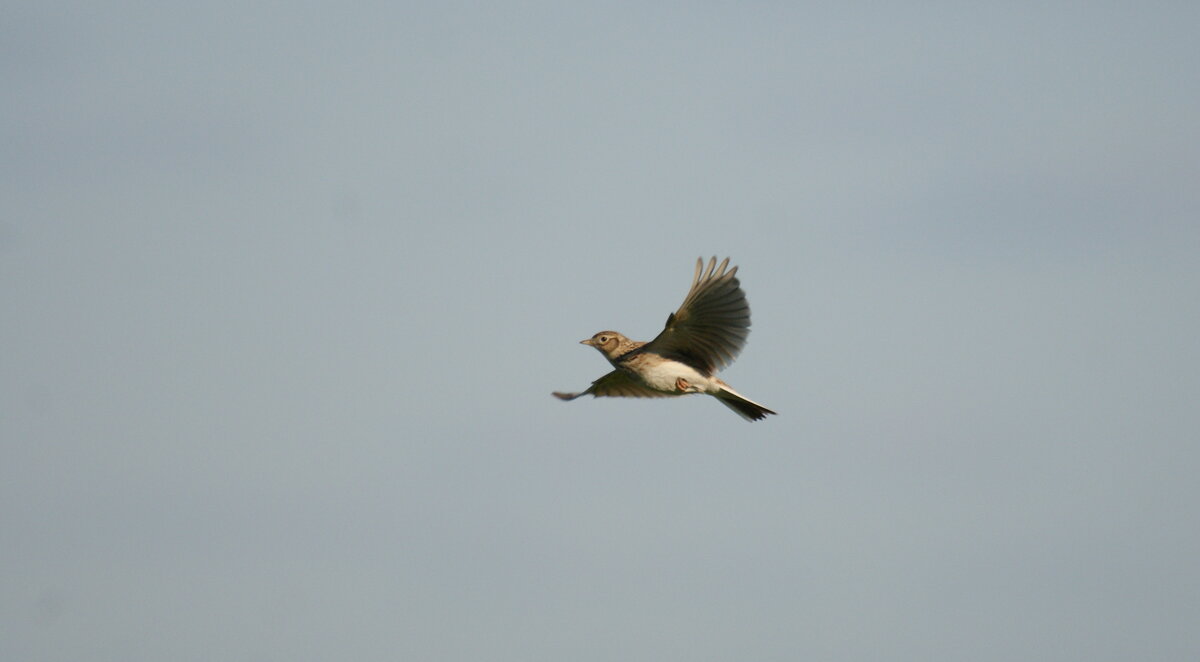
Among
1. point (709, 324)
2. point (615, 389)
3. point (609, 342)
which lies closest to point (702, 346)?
point (709, 324)

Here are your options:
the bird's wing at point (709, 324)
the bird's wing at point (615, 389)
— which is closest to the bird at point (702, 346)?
the bird's wing at point (709, 324)

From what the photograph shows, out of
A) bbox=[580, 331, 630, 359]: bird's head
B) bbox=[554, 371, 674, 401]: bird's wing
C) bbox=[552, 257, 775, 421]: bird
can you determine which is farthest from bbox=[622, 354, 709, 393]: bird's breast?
bbox=[554, 371, 674, 401]: bird's wing

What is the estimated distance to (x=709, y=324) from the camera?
2030 cm

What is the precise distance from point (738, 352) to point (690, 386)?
29.2 inches

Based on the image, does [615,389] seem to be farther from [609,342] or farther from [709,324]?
[709,324]

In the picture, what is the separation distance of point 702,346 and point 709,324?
371mm

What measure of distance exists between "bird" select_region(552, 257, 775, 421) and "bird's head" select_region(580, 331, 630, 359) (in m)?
0.34

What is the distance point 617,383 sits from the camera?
73.5ft

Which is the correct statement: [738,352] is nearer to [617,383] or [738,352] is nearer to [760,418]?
[760,418]

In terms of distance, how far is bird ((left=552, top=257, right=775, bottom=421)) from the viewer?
20.0 m

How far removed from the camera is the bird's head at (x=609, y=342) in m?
21.5

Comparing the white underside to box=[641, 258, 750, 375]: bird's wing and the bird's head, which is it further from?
the bird's head

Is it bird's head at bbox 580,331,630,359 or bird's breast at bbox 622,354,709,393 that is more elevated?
bird's head at bbox 580,331,630,359

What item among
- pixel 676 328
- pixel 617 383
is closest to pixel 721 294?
pixel 676 328
